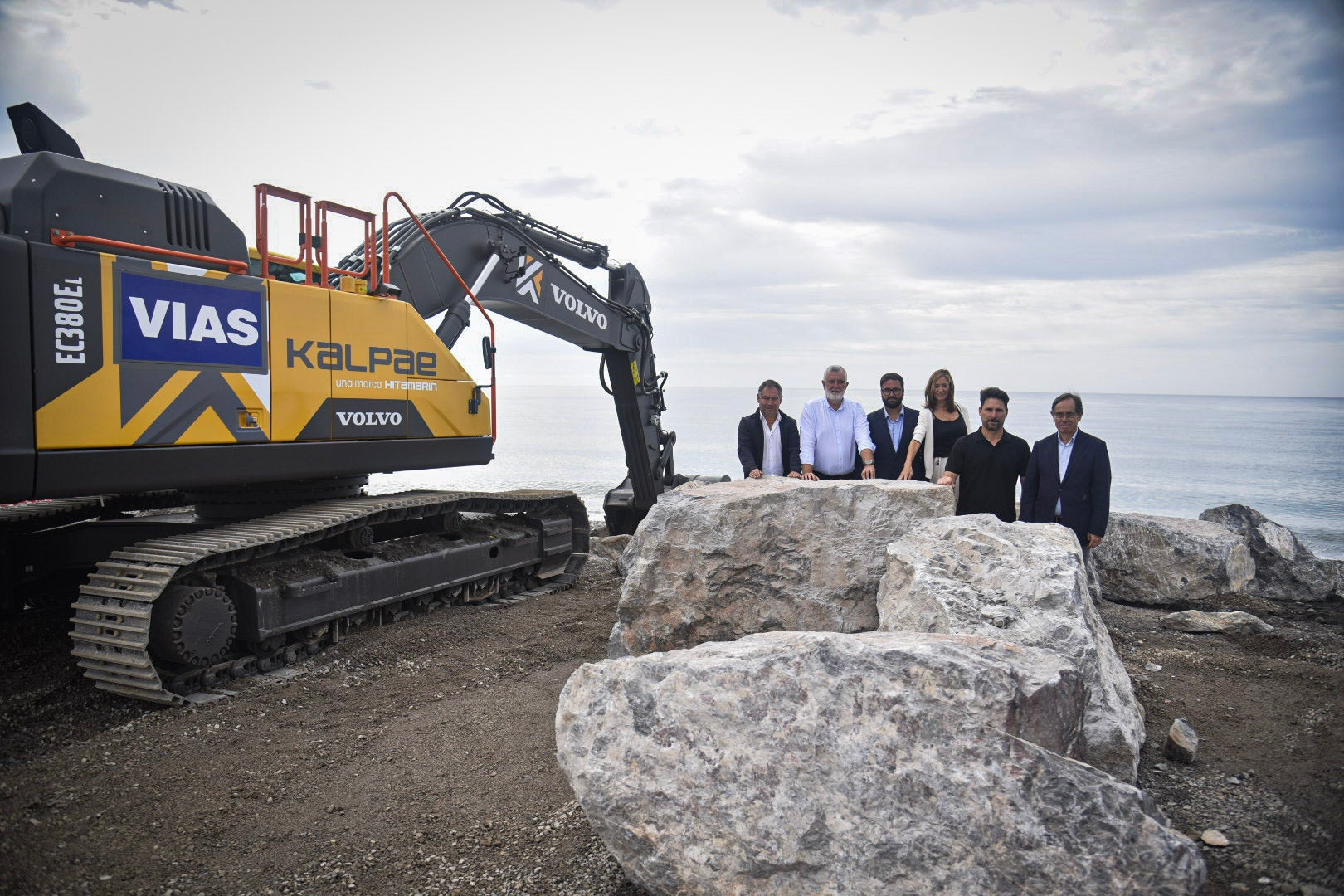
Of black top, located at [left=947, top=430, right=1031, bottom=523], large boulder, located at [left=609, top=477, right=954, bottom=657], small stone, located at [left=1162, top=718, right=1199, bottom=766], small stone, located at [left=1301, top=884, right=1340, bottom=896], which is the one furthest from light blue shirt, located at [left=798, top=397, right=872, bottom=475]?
small stone, located at [left=1301, top=884, right=1340, bottom=896]

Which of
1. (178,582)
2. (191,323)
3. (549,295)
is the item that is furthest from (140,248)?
(549,295)

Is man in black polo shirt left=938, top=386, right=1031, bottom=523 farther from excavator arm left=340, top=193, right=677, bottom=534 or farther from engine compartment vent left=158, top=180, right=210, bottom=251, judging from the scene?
engine compartment vent left=158, top=180, right=210, bottom=251

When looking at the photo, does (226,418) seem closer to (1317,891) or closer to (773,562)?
(773,562)

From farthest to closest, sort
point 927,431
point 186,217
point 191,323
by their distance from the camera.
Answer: point 927,431, point 186,217, point 191,323

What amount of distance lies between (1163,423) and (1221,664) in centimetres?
4210

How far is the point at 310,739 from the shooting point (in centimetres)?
450

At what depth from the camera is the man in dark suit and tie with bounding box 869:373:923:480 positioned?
6473 millimetres

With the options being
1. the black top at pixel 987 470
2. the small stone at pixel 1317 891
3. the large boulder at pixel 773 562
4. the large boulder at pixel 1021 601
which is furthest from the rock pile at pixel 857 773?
the black top at pixel 987 470

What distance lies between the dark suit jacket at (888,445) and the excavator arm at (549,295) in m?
3.12

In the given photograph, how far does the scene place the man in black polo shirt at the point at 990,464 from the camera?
5562 millimetres

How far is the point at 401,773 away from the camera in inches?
159

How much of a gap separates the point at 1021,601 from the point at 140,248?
498 cm

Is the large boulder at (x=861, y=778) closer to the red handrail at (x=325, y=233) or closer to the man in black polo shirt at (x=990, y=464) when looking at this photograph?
the man in black polo shirt at (x=990, y=464)

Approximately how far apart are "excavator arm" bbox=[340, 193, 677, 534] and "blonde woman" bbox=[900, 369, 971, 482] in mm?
3427
